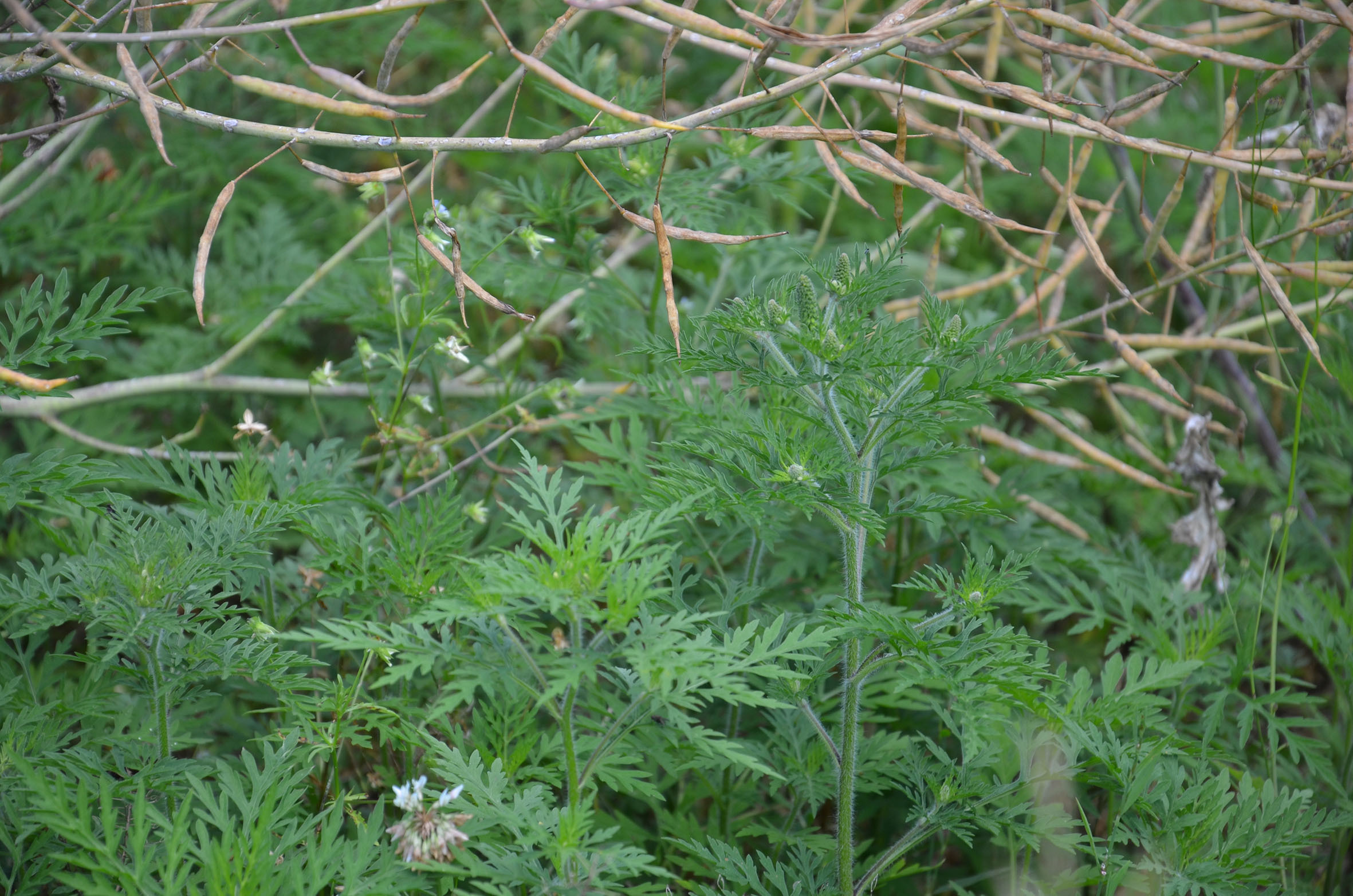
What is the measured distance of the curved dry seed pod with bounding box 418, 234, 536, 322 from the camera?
1.64 meters

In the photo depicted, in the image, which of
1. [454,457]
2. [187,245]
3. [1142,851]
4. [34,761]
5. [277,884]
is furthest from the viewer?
[187,245]

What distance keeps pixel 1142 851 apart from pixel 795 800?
3.12 ft

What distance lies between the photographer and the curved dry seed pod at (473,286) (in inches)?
64.6

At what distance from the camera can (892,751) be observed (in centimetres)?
184

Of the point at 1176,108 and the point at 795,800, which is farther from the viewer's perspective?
the point at 1176,108

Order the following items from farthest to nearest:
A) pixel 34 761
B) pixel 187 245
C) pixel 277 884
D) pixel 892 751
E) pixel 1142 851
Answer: pixel 187 245, pixel 1142 851, pixel 892 751, pixel 34 761, pixel 277 884

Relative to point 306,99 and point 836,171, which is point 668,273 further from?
point 306,99

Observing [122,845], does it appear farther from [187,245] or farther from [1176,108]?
[1176,108]

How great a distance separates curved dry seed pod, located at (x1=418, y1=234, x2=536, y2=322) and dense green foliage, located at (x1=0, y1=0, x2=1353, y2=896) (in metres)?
0.08

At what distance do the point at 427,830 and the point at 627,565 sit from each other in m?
0.49

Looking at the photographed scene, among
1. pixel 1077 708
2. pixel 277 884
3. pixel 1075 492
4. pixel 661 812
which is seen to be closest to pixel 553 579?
pixel 277 884

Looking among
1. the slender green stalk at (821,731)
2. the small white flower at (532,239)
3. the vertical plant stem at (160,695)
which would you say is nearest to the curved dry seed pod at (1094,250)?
the slender green stalk at (821,731)

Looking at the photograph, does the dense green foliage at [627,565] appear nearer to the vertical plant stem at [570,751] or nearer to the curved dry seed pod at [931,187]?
the vertical plant stem at [570,751]

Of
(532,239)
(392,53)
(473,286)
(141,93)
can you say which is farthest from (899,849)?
(141,93)
